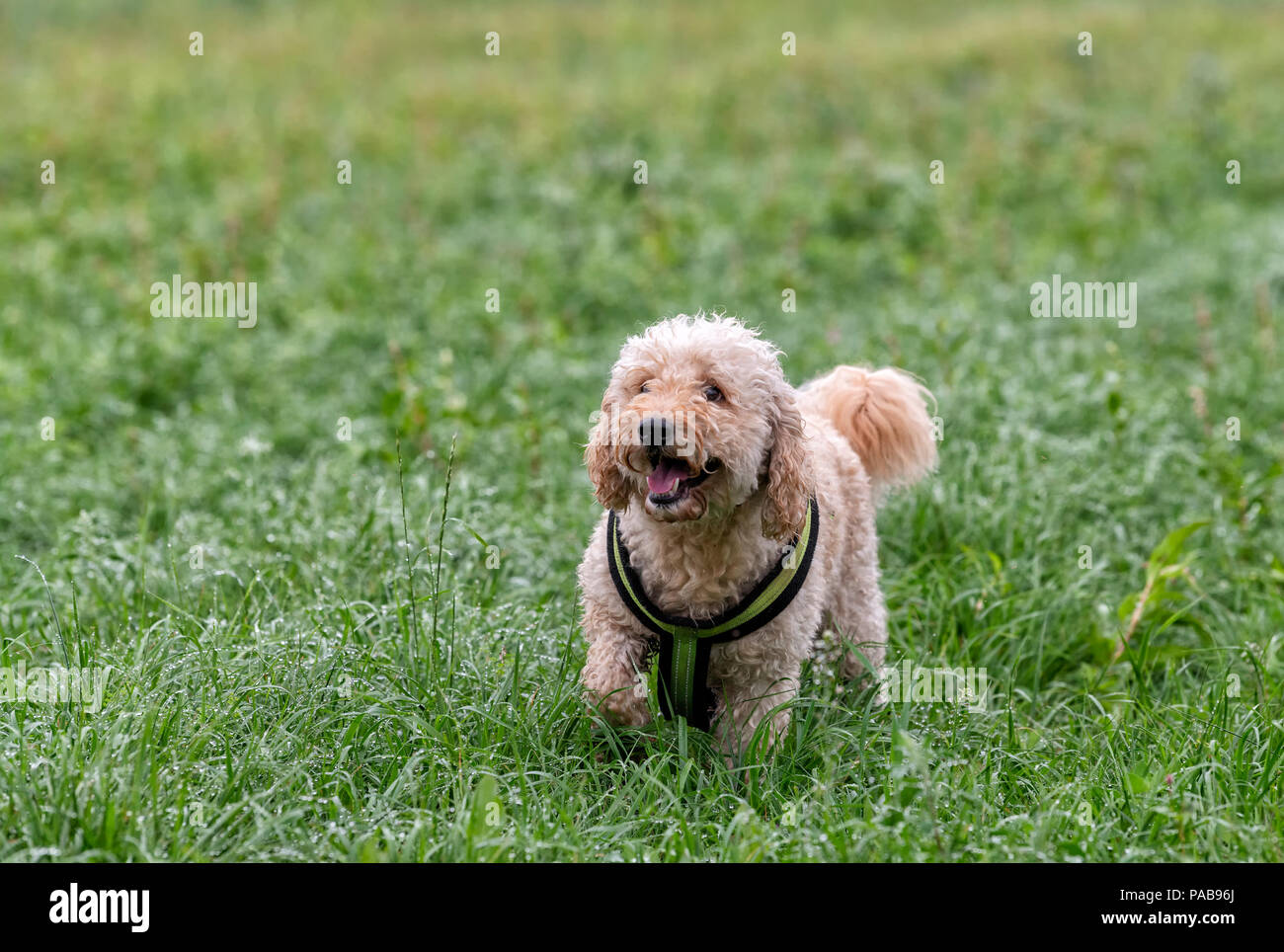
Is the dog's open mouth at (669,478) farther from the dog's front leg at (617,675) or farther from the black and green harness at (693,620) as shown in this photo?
the dog's front leg at (617,675)

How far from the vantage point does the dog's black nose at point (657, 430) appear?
324 centimetres

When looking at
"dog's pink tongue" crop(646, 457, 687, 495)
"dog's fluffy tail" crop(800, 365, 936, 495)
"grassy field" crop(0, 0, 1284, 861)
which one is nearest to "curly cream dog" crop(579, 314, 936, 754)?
"dog's pink tongue" crop(646, 457, 687, 495)

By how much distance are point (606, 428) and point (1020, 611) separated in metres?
2.23

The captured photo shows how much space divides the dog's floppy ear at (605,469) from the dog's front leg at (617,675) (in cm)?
44

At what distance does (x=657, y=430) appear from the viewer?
3.25 metres

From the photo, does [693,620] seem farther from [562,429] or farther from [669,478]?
[562,429]

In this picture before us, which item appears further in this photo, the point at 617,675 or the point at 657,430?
Result: the point at 617,675

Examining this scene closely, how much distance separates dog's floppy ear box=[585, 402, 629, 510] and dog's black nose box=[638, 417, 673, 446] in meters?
0.18

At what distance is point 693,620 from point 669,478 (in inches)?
20.7

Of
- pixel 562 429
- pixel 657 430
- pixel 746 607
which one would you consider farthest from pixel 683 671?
pixel 562 429

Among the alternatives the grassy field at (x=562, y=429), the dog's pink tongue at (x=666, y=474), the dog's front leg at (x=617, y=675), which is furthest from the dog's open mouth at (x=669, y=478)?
the grassy field at (x=562, y=429)
